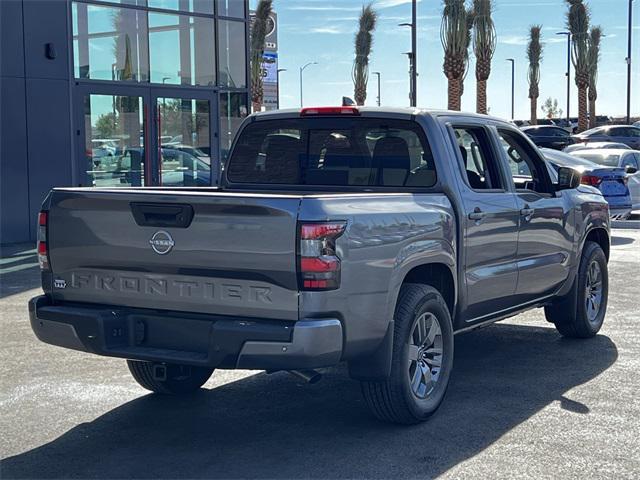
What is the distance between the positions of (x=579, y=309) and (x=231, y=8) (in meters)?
14.5

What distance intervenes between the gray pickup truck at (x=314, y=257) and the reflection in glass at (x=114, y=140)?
37.6ft

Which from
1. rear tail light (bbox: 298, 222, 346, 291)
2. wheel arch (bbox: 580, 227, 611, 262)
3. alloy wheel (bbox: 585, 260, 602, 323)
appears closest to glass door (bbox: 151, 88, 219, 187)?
wheel arch (bbox: 580, 227, 611, 262)

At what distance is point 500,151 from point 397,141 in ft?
3.29

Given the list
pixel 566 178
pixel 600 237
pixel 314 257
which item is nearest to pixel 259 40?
pixel 600 237

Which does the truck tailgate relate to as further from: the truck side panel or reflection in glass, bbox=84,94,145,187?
reflection in glass, bbox=84,94,145,187

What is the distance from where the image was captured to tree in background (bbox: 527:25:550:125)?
72.0m

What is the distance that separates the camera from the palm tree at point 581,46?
55.2 m

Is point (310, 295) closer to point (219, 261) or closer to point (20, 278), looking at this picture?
point (219, 261)

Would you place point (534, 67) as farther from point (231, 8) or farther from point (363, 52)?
point (231, 8)

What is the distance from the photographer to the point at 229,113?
2162 cm

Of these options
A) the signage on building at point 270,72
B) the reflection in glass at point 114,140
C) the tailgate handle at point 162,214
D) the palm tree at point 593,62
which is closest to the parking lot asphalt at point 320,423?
the tailgate handle at point 162,214

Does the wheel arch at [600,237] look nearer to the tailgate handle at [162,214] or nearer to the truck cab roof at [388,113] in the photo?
the truck cab roof at [388,113]

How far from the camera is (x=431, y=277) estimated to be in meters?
6.49

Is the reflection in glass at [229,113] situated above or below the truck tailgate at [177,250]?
above
